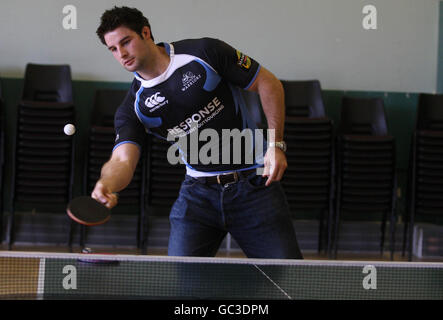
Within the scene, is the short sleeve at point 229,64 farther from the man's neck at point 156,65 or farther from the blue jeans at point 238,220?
the blue jeans at point 238,220

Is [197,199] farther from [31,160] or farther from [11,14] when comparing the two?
[11,14]

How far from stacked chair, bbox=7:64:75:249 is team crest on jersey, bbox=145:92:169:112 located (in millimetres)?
3593

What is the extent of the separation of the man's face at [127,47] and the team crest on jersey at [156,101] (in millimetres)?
179

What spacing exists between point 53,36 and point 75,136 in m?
1.35

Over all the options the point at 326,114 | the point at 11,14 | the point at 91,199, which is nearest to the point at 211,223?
the point at 91,199

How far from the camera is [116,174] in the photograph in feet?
8.88

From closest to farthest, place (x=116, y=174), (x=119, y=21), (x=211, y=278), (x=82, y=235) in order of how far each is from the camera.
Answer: (x=211, y=278), (x=116, y=174), (x=119, y=21), (x=82, y=235)

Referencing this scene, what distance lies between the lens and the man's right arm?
2.37 meters

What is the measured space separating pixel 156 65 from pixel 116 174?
2.21 ft

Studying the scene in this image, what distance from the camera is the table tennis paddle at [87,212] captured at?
1947 mm

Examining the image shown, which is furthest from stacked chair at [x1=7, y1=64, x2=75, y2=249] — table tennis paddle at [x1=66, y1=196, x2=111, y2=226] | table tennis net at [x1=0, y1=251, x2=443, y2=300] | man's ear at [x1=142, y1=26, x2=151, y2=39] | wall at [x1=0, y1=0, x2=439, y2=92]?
table tennis paddle at [x1=66, y1=196, x2=111, y2=226]
